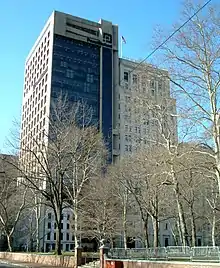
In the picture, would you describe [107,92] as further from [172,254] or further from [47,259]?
[172,254]

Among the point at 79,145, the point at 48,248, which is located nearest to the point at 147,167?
the point at 79,145

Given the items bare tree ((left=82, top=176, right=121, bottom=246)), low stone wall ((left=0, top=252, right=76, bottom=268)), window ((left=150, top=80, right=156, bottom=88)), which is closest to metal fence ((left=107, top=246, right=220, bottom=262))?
low stone wall ((left=0, top=252, right=76, bottom=268))

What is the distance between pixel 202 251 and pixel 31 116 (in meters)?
94.4

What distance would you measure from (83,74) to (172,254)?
85573mm

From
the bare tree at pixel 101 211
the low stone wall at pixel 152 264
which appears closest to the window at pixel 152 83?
the low stone wall at pixel 152 264

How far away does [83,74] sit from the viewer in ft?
341

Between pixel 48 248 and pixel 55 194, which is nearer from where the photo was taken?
pixel 55 194

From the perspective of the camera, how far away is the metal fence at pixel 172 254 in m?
18.6

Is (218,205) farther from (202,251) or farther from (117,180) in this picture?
(202,251)

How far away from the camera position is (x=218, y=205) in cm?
4512

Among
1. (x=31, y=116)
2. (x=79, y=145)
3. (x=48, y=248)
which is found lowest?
(x=48, y=248)

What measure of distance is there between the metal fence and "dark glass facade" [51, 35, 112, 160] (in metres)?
71.7

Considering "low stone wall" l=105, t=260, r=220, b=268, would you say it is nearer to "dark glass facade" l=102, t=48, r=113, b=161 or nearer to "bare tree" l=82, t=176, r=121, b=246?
"bare tree" l=82, t=176, r=121, b=246

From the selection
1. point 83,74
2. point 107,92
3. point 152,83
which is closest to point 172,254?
point 152,83
